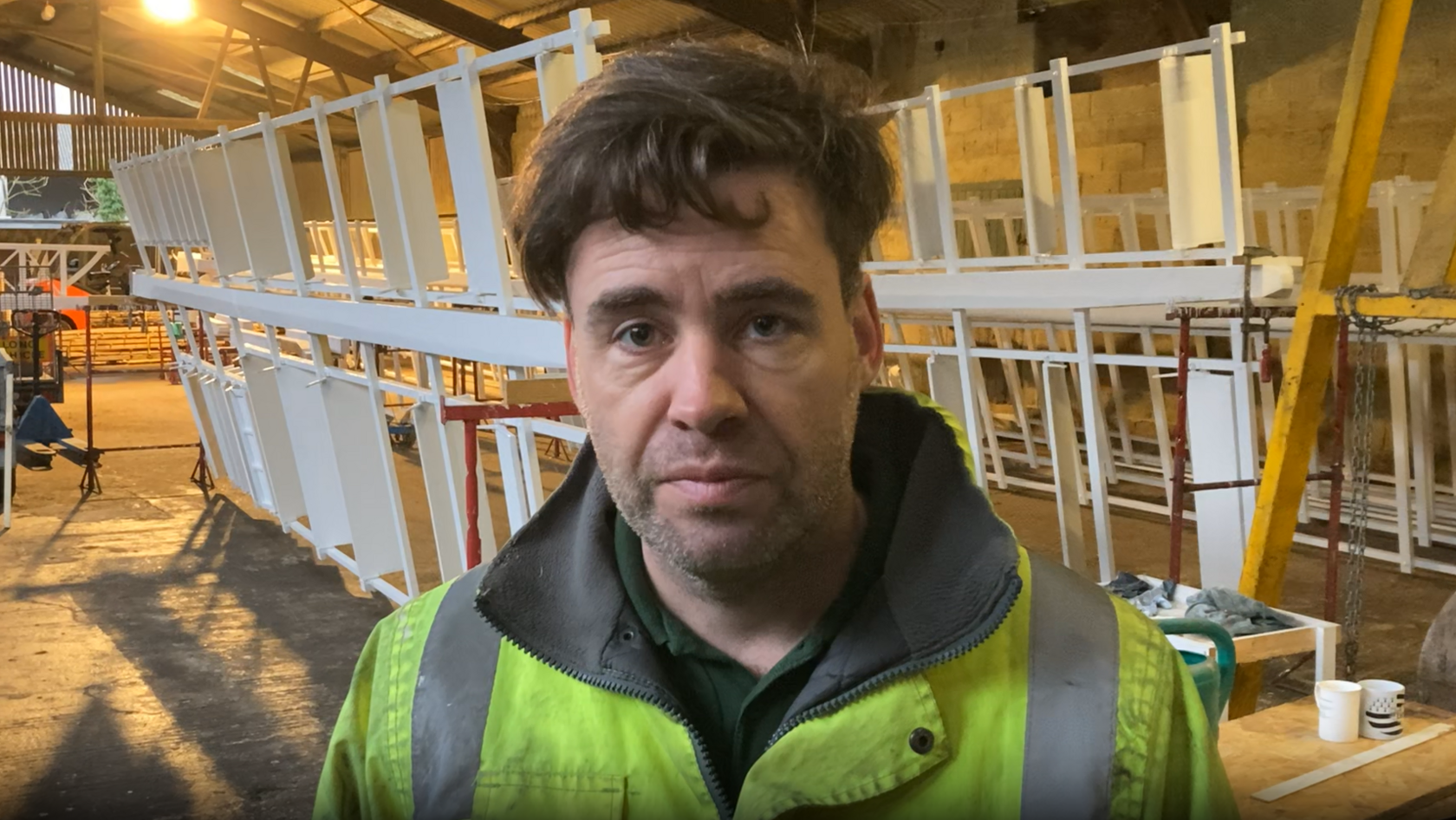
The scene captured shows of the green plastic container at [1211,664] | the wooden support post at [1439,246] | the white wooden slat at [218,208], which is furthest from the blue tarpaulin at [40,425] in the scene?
the wooden support post at [1439,246]

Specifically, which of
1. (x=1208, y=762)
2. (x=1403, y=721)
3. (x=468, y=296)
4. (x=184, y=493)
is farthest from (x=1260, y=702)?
(x=184, y=493)

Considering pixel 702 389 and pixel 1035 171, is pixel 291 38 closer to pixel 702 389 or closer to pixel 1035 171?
pixel 1035 171

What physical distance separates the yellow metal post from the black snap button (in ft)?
12.4

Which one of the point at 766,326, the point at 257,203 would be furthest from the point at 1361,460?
the point at 257,203

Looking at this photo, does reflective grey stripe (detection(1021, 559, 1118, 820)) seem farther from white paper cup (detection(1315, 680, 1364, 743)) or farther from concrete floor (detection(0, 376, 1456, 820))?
concrete floor (detection(0, 376, 1456, 820))

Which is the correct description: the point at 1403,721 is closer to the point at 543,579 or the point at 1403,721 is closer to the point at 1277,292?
the point at 1277,292

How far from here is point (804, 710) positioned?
1.37 metres

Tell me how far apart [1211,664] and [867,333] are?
197cm

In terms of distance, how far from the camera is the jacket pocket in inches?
57.1

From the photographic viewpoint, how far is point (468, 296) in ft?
17.8

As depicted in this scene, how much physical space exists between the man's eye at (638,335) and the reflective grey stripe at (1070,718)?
1.72 ft

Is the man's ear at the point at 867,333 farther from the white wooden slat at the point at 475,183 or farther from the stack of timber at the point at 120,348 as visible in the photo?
the stack of timber at the point at 120,348

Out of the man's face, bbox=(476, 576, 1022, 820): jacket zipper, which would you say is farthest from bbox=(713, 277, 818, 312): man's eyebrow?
bbox=(476, 576, 1022, 820): jacket zipper

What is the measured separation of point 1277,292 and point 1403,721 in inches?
79.4
